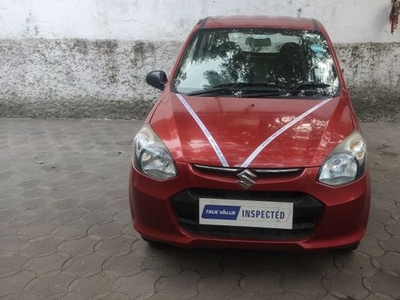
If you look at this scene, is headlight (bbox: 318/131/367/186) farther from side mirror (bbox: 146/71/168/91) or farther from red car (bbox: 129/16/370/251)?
side mirror (bbox: 146/71/168/91)

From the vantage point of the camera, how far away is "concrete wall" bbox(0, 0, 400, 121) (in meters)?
6.09

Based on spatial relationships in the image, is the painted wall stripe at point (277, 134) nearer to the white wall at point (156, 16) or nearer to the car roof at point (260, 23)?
the car roof at point (260, 23)

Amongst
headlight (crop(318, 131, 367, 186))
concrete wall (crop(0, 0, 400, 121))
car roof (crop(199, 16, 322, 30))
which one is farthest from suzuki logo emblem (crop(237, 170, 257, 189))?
concrete wall (crop(0, 0, 400, 121))

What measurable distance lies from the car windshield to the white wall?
8.21 feet

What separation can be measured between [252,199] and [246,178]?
0.42 ft

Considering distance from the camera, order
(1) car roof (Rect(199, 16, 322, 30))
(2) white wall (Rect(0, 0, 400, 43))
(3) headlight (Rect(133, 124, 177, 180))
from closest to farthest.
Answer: (3) headlight (Rect(133, 124, 177, 180)), (1) car roof (Rect(199, 16, 322, 30)), (2) white wall (Rect(0, 0, 400, 43))

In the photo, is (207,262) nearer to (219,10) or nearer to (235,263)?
(235,263)

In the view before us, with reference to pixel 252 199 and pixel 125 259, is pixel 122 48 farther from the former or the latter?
pixel 252 199

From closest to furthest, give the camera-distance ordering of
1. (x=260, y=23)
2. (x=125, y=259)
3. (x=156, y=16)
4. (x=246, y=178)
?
(x=246, y=178) → (x=125, y=259) → (x=260, y=23) → (x=156, y=16)

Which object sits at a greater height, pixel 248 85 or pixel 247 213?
pixel 248 85

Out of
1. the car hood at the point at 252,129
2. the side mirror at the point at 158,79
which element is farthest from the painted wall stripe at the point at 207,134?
the side mirror at the point at 158,79

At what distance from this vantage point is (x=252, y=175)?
7.79 feet

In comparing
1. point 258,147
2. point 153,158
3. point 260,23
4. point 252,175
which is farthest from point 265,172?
point 260,23

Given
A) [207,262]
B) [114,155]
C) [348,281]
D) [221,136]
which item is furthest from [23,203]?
[348,281]
